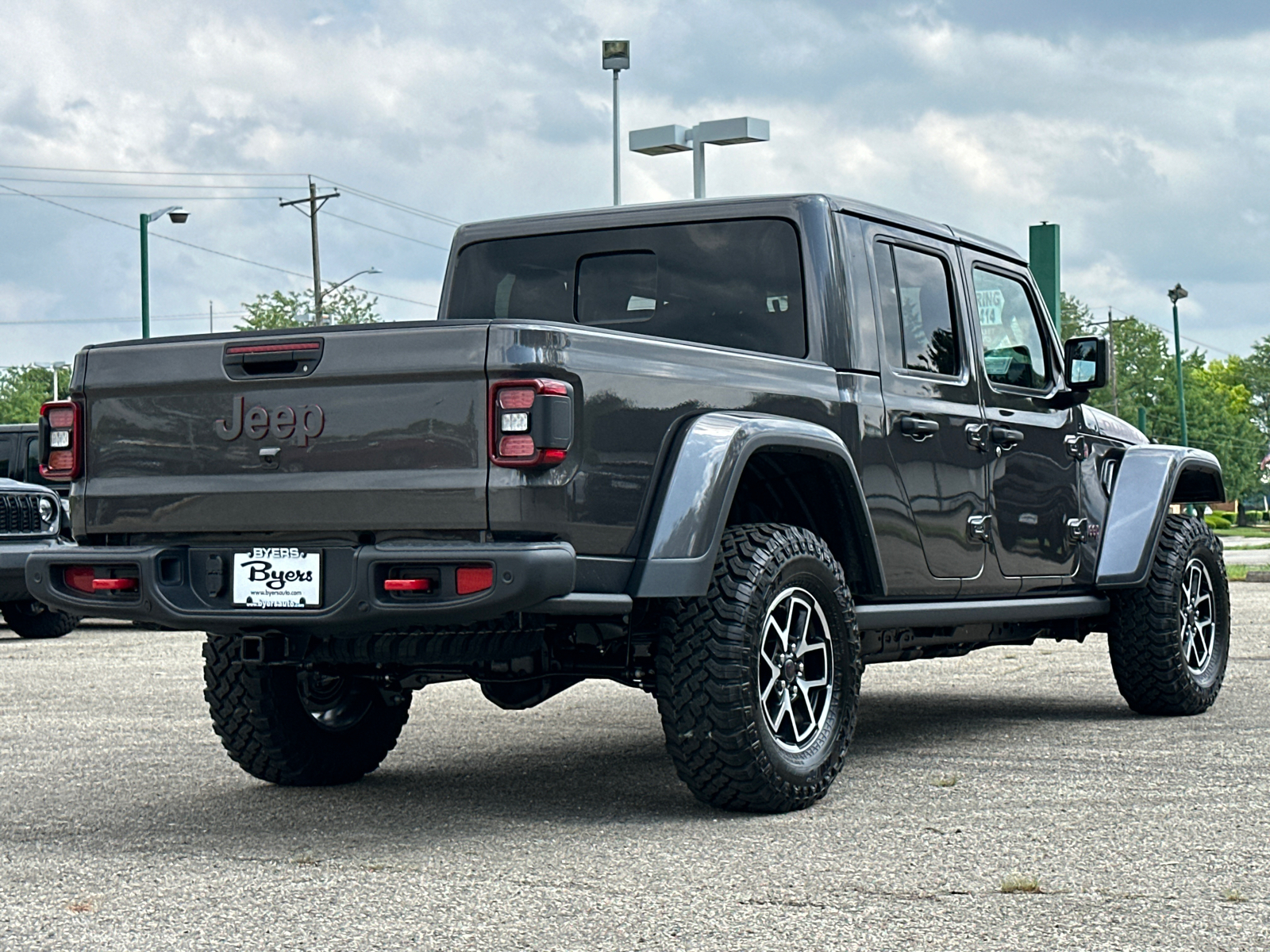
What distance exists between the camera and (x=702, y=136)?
68.8 feet

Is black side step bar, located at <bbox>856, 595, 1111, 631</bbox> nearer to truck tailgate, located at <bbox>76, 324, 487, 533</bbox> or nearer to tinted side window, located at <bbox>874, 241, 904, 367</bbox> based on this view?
tinted side window, located at <bbox>874, 241, 904, 367</bbox>

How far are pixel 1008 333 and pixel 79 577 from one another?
413 cm

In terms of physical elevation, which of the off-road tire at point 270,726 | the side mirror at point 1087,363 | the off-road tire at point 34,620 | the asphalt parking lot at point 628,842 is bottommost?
the off-road tire at point 34,620

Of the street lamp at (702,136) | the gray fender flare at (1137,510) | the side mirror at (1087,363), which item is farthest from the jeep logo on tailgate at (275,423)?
the street lamp at (702,136)

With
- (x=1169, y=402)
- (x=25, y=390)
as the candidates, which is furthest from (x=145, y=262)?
(x=25, y=390)

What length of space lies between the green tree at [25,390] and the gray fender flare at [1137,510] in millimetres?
95210

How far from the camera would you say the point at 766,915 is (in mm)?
4180

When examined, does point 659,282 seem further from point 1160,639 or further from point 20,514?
point 20,514

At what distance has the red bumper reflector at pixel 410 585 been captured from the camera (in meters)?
4.97

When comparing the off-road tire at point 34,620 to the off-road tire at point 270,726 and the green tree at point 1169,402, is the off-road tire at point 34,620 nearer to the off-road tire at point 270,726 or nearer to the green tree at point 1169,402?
the off-road tire at point 270,726

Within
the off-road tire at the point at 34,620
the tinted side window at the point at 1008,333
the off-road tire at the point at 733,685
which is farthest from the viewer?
the off-road tire at the point at 34,620

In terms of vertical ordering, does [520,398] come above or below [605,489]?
above

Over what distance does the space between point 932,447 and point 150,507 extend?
9.57 ft

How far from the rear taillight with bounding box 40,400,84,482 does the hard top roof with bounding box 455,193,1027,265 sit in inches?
87.0
